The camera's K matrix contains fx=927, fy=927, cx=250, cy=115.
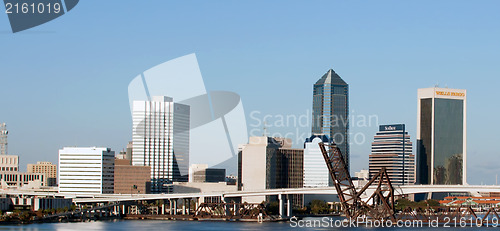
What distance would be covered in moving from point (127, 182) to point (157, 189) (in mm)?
33905

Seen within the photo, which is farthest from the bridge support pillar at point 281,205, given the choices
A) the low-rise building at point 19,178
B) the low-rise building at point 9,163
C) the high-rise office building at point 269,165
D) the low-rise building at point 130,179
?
the low-rise building at point 9,163

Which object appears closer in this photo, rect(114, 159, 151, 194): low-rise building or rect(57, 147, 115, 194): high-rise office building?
rect(57, 147, 115, 194): high-rise office building

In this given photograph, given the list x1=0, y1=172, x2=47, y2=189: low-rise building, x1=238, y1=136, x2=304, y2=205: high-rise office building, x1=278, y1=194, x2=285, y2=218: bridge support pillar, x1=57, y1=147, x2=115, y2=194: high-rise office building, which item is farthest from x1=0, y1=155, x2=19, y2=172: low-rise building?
x1=278, y1=194, x2=285, y2=218: bridge support pillar

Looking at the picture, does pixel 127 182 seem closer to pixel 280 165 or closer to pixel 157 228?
pixel 280 165

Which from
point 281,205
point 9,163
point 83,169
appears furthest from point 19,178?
Result: point 281,205

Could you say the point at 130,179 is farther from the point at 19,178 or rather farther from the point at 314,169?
the point at 314,169

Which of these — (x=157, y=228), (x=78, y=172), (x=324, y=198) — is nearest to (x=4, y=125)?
(x=78, y=172)

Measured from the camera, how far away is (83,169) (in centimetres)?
14800

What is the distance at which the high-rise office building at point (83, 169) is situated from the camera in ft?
481

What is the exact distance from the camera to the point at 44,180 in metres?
175

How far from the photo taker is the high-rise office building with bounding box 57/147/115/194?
147 metres

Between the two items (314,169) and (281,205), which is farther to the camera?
(314,169)

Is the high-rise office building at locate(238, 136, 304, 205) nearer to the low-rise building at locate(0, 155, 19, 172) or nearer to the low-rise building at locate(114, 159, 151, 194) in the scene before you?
the low-rise building at locate(114, 159, 151, 194)

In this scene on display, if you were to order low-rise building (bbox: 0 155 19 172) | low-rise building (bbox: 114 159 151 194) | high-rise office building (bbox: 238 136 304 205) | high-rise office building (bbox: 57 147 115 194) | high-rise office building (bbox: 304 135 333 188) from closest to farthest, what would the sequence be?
1. high-rise office building (bbox: 57 147 115 194)
2. high-rise office building (bbox: 238 136 304 205)
3. low-rise building (bbox: 114 159 151 194)
4. low-rise building (bbox: 0 155 19 172)
5. high-rise office building (bbox: 304 135 333 188)
